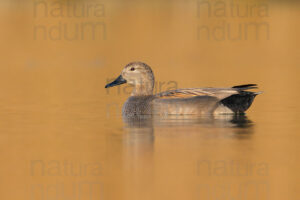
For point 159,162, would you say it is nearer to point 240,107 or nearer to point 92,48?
point 240,107

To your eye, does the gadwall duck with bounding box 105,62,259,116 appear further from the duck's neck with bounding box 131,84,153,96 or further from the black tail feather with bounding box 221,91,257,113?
the duck's neck with bounding box 131,84,153,96

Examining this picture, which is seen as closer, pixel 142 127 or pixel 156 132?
pixel 156 132

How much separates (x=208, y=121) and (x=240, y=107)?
3.96 feet

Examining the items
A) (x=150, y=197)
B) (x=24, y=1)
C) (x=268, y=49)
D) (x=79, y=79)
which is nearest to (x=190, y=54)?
(x=268, y=49)

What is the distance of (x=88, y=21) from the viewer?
143 ft

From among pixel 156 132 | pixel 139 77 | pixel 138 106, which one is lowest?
pixel 156 132

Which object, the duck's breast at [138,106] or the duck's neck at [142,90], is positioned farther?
the duck's neck at [142,90]

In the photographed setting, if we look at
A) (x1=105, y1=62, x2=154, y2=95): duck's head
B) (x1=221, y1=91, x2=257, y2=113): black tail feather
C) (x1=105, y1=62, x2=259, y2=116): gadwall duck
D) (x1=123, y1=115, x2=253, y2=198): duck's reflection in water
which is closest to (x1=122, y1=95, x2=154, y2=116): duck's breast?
(x1=105, y1=62, x2=259, y2=116): gadwall duck

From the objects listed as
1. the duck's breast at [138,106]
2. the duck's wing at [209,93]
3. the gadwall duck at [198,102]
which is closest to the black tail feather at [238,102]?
the gadwall duck at [198,102]

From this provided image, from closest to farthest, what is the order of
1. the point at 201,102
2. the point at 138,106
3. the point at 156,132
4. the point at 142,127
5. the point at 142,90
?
the point at 156,132, the point at 142,127, the point at 201,102, the point at 138,106, the point at 142,90

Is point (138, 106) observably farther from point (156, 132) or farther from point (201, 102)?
point (156, 132)

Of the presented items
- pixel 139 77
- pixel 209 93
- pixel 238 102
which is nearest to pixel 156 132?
pixel 209 93

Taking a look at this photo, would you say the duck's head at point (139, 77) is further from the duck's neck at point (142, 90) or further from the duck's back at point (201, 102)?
the duck's back at point (201, 102)

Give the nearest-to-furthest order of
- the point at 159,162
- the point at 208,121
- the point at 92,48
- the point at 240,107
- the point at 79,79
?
the point at 159,162 < the point at 208,121 < the point at 240,107 < the point at 79,79 < the point at 92,48
